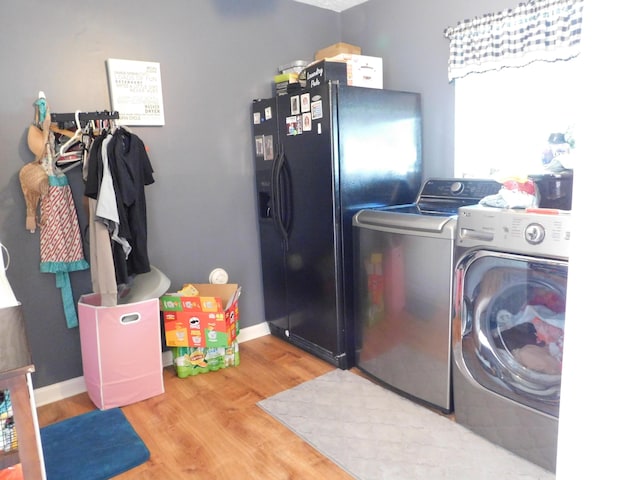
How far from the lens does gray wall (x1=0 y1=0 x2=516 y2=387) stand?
7.68ft

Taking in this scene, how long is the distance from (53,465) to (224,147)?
6.37 feet

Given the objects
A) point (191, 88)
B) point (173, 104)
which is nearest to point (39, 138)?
point (173, 104)

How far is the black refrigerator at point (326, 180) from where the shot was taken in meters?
2.54

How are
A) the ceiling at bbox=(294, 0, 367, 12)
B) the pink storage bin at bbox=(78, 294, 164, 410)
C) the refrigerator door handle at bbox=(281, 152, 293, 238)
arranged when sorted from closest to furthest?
the pink storage bin at bbox=(78, 294, 164, 410), the refrigerator door handle at bbox=(281, 152, 293, 238), the ceiling at bbox=(294, 0, 367, 12)

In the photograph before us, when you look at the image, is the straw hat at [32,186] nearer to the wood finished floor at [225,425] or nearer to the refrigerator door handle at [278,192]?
the wood finished floor at [225,425]

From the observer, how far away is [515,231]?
175 cm

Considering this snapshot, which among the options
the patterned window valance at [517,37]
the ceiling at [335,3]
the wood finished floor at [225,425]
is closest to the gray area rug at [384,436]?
the wood finished floor at [225,425]

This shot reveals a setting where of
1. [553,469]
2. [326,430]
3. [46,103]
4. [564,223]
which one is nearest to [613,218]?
[564,223]

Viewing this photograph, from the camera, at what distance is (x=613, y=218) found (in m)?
0.80

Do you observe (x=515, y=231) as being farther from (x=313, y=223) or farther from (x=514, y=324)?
(x=313, y=223)

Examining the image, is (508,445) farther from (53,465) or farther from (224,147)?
(224,147)

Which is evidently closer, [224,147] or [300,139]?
[300,139]

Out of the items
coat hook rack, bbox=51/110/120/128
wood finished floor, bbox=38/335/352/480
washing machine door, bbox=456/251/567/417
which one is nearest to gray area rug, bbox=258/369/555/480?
wood finished floor, bbox=38/335/352/480

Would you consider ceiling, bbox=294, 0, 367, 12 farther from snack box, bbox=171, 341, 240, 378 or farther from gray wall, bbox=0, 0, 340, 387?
A: snack box, bbox=171, 341, 240, 378
